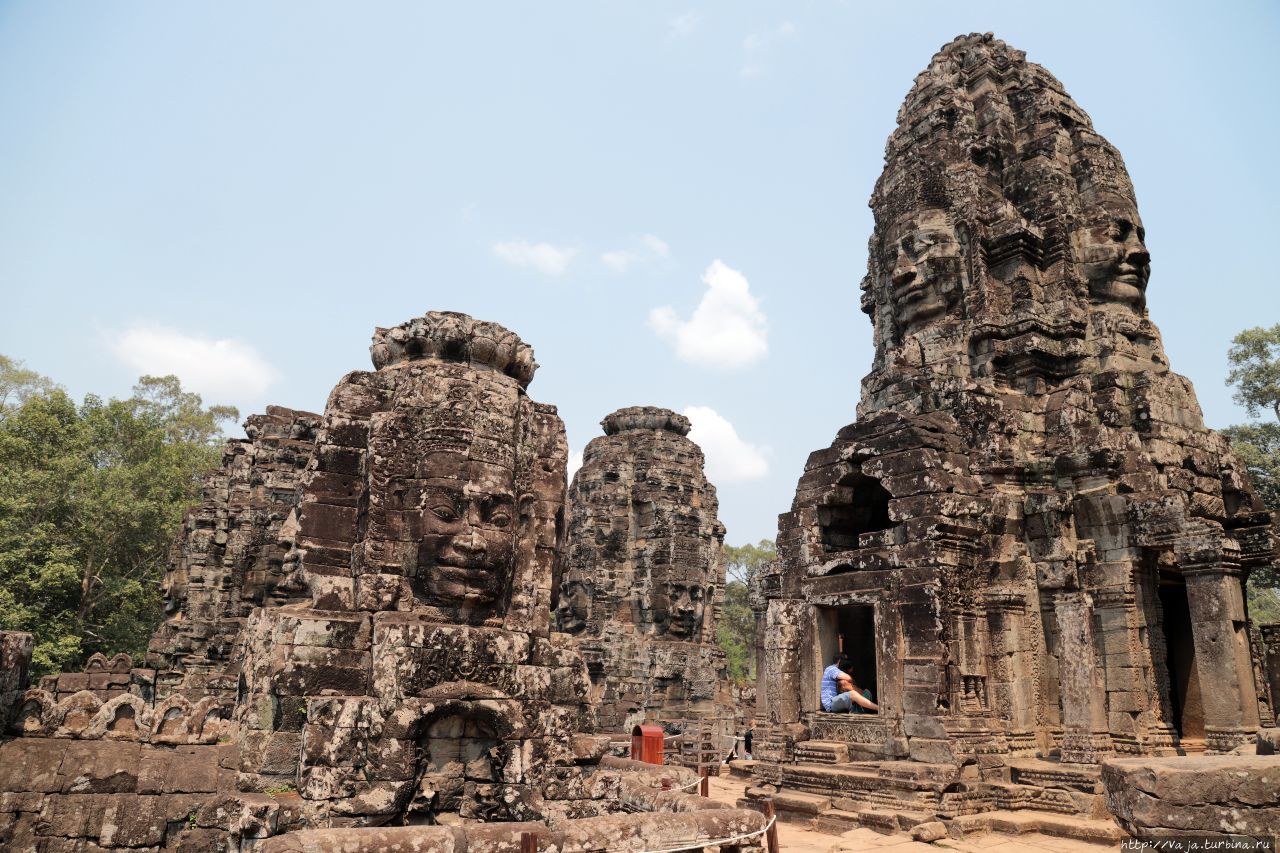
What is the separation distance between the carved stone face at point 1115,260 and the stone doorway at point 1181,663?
4.82 m

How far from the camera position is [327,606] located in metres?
6.68

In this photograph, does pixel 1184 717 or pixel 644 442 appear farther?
pixel 644 442

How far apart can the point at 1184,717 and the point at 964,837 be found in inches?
170

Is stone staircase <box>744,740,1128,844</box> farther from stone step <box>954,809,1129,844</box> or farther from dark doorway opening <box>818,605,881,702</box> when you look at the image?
dark doorway opening <box>818,605,881,702</box>

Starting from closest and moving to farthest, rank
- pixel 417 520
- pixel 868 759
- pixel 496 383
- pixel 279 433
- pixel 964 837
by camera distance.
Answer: pixel 417 520 → pixel 496 383 → pixel 964 837 → pixel 868 759 → pixel 279 433

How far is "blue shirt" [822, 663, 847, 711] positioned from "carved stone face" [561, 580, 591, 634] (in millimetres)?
13446

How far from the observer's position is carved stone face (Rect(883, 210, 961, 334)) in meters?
14.3

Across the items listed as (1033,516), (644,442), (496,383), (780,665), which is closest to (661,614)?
(644,442)

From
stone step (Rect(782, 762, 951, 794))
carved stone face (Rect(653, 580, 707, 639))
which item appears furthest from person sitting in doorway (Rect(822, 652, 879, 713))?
carved stone face (Rect(653, 580, 707, 639))

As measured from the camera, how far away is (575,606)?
25266 mm

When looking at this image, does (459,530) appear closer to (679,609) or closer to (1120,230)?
(1120,230)

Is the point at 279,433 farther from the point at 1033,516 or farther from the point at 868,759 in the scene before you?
the point at 1033,516

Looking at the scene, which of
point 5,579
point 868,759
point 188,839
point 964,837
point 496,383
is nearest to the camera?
point 188,839

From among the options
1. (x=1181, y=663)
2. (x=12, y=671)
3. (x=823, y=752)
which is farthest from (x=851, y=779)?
(x=12, y=671)
